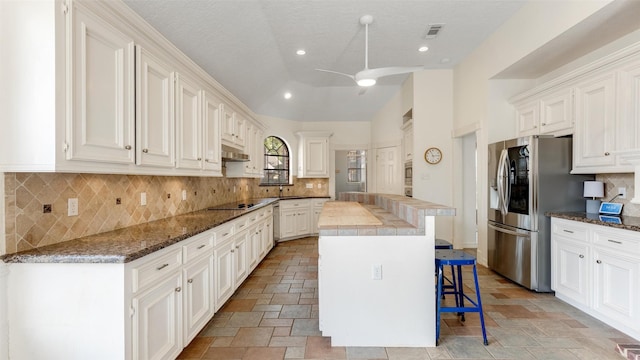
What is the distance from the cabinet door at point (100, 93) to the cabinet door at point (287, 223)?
4370 millimetres

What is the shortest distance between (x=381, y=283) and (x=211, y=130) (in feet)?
7.95

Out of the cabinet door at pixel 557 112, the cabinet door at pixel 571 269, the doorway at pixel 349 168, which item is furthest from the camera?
the doorway at pixel 349 168

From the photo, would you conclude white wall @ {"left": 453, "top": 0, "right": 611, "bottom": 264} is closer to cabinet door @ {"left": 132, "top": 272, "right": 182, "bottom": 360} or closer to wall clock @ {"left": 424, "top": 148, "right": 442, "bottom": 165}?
wall clock @ {"left": 424, "top": 148, "right": 442, "bottom": 165}

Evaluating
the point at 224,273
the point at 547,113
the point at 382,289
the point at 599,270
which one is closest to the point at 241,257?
the point at 224,273

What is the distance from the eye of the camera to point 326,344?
2.36 m

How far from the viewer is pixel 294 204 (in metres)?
6.50

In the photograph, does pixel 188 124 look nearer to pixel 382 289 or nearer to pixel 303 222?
pixel 382 289

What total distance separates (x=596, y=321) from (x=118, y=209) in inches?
168

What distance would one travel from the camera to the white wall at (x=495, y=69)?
3.05 meters

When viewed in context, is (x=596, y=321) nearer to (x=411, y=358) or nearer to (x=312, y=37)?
(x=411, y=358)

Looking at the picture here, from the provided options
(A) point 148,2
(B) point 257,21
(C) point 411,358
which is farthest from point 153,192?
(C) point 411,358

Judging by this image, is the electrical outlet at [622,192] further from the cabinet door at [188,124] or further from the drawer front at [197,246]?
the cabinet door at [188,124]

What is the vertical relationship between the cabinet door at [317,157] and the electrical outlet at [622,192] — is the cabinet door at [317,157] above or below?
above

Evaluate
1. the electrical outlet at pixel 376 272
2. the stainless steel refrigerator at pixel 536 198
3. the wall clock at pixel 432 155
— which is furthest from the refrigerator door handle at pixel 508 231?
the electrical outlet at pixel 376 272
